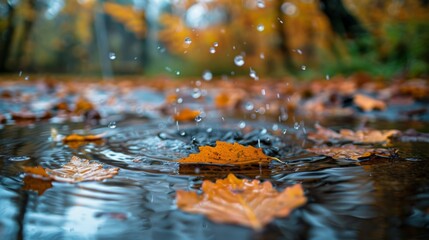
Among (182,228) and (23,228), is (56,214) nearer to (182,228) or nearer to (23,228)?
(23,228)

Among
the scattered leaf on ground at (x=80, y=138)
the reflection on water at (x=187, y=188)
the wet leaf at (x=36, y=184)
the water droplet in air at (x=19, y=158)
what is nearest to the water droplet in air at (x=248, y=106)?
the scattered leaf on ground at (x=80, y=138)

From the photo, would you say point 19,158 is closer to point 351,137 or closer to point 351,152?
point 351,152

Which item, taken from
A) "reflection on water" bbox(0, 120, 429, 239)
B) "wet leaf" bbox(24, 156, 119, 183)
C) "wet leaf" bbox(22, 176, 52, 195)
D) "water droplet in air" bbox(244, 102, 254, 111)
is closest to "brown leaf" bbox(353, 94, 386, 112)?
"water droplet in air" bbox(244, 102, 254, 111)

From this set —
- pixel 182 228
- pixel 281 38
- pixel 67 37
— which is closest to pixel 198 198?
pixel 182 228

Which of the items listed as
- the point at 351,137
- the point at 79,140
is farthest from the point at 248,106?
the point at 79,140

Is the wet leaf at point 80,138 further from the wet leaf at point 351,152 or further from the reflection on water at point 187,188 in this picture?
the wet leaf at point 351,152

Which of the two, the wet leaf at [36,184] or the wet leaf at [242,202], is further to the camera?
the wet leaf at [36,184]
